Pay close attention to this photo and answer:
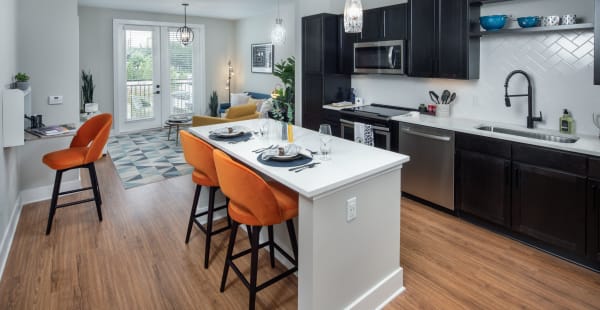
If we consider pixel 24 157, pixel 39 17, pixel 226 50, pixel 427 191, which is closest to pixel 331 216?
pixel 427 191

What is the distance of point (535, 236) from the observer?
2879 mm

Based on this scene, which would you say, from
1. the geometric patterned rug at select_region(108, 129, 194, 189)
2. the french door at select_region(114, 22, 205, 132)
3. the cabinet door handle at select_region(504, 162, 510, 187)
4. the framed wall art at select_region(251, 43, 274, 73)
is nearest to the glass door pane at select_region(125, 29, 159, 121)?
the french door at select_region(114, 22, 205, 132)

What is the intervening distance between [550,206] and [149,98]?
778 cm

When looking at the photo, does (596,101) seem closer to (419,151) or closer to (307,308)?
(419,151)

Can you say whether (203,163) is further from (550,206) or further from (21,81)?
(550,206)

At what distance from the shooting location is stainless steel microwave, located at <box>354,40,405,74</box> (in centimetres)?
414

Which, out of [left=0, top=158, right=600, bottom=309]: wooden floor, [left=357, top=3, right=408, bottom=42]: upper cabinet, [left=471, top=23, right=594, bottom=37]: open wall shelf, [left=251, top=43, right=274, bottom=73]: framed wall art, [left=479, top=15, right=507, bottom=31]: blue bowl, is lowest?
[left=0, top=158, right=600, bottom=309]: wooden floor

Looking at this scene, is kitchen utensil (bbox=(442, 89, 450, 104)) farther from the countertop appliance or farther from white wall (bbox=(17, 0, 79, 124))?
white wall (bbox=(17, 0, 79, 124))

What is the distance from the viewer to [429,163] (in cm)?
366

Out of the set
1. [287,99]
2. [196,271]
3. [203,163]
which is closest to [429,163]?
[203,163]

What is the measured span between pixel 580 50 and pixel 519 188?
1.22 metres

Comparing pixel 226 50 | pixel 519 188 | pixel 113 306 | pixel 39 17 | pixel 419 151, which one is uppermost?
pixel 226 50

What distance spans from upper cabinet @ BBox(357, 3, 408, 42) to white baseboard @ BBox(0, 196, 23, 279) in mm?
4193

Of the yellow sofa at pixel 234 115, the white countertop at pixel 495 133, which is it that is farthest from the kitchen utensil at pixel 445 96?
the yellow sofa at pixel 234 115
